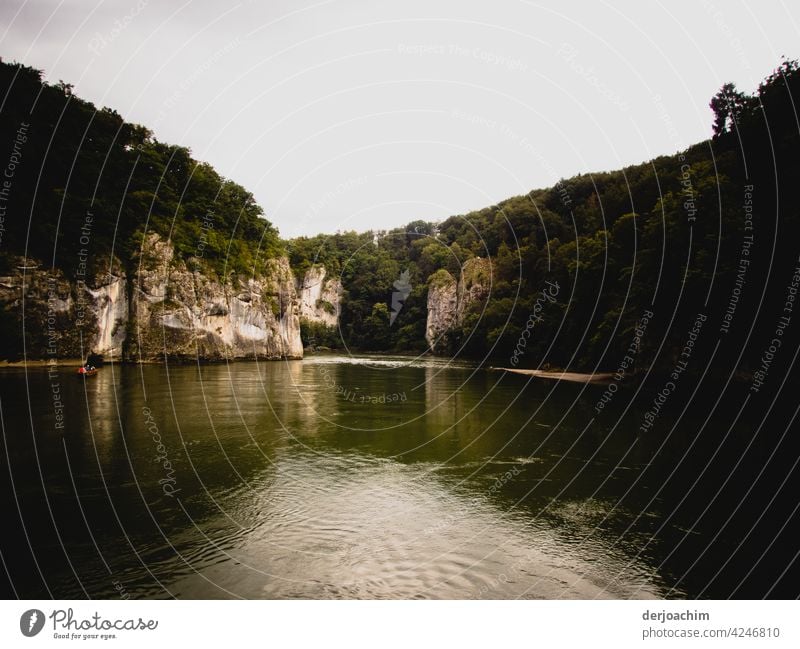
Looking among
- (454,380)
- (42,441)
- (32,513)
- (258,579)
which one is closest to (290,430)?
(42,441)

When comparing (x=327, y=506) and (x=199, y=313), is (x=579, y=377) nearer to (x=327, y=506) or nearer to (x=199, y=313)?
(x=327, y=506)

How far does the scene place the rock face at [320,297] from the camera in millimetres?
112812

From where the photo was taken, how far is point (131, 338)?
5216cm

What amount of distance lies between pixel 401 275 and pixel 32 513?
11688 centimetres

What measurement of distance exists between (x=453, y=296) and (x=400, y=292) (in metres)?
21.2

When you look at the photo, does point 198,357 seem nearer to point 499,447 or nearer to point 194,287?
point 194,287

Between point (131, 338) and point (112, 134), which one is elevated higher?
point (112, 134)

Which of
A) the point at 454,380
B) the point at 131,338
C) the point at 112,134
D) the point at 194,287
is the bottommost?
the point at 454,380

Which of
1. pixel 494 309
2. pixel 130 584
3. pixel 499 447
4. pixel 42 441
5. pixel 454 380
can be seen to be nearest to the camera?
pixel 130 584

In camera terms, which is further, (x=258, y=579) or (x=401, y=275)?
(x=401, y=275)

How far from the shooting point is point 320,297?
120188mm
